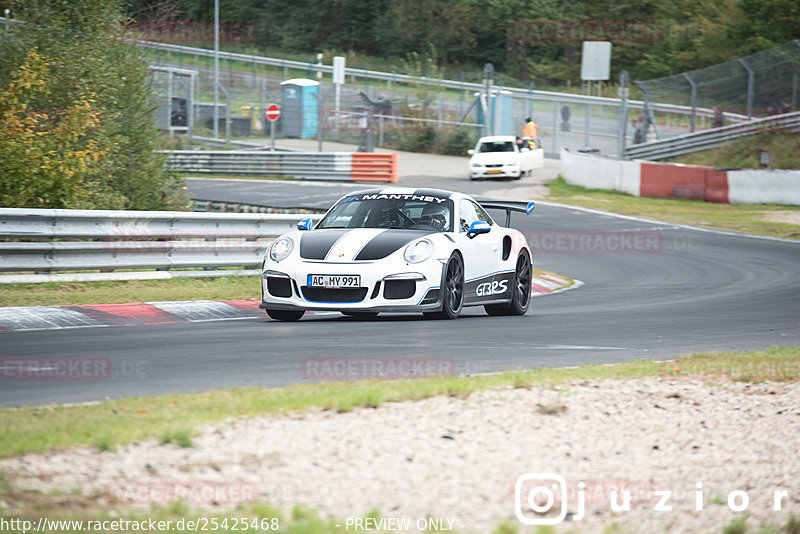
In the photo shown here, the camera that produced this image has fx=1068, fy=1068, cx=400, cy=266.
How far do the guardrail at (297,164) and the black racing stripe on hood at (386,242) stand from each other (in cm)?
2378

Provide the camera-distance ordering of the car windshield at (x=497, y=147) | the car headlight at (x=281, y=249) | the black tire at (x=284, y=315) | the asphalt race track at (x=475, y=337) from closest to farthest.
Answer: the asphalt race track at (x=475, y=337) < the car headlight at (x=281, y=249) < the black tire at (x=284, y=315) < the car windshield at (x=497, y=147)

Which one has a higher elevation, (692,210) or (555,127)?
(555,127)

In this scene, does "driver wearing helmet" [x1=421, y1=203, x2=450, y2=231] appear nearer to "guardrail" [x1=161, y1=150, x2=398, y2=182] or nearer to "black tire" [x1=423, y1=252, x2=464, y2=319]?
"black tire" [x1=423, y1=252, x2=464, y2=319]

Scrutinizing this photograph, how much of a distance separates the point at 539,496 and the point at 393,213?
23.3 ft

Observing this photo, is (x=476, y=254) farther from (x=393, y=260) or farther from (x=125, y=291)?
(x=125, y=291)

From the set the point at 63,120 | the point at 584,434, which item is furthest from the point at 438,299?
the point at 63,120

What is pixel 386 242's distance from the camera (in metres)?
10.7

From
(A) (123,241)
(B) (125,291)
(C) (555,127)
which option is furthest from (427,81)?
(B) (125,291)

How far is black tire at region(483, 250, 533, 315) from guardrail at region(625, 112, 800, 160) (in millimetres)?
23695

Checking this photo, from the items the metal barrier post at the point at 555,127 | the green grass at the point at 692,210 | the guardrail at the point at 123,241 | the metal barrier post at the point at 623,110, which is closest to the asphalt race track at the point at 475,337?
the guardrail at the point at 123,241

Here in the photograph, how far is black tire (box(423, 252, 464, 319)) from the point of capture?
10.8m

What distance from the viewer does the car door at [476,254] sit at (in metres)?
11.5

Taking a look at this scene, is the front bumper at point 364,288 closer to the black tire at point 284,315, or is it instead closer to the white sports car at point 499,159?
the black tire at point 284,315

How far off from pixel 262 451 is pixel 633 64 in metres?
68.7
